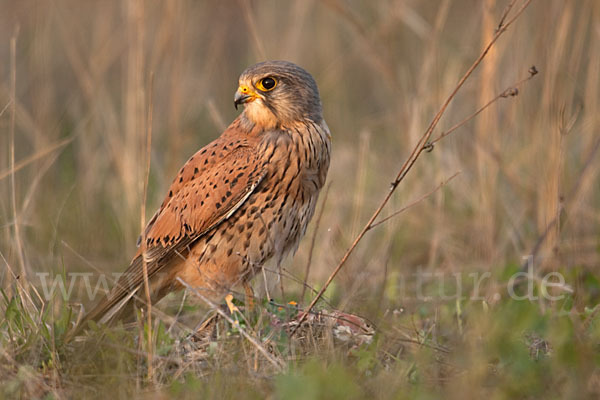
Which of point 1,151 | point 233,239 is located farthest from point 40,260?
point 233,239

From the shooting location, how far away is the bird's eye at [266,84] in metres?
4.43

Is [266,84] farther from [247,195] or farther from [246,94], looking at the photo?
[247,195]

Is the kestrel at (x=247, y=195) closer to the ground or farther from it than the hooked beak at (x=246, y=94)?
closer to the ground

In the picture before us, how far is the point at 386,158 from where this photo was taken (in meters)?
7.12

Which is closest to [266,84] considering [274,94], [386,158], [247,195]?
[274,94]

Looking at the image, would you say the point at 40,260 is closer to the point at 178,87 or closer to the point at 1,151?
the point at 1,151

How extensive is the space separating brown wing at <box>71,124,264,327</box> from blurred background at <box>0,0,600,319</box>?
0.47 metres

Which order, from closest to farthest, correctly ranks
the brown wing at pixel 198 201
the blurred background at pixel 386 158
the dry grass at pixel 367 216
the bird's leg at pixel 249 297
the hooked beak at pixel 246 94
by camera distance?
the dry grass at pixel 367 216 < the bird's leg at pixel 249 297 < the brown wing at pixel 198 201 < the hooked beak at pixel 246 94 < the blurred background at pixel 386 158

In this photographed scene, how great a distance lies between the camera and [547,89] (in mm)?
5043

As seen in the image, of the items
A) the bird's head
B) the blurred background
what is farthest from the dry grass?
the bird's head

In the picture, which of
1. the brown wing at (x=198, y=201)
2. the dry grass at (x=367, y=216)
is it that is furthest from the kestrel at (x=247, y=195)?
the dry grass at (x=367, y=216)

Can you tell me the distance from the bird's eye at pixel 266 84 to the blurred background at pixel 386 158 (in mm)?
586

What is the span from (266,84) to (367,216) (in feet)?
7.13

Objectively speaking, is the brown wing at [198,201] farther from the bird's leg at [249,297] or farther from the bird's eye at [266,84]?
the bird's leg at [249,297]
